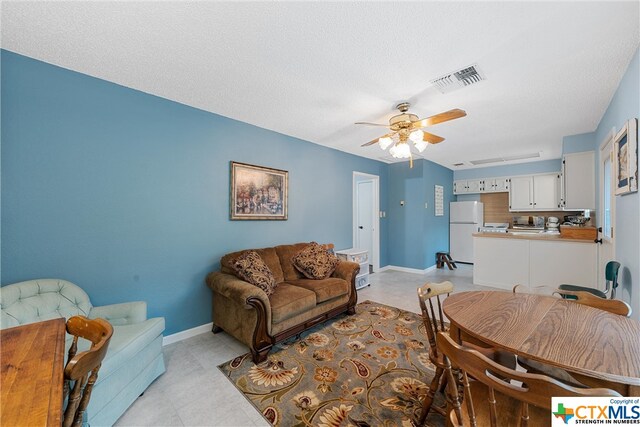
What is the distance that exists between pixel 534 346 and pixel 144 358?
2.41 meters

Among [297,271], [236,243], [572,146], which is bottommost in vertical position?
[297,271]

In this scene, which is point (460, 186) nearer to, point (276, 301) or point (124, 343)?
point (276, 301)

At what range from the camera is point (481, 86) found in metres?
2.40

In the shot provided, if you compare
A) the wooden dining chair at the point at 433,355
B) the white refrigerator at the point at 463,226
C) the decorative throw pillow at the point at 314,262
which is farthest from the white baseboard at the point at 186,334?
the white refrigerator at the point at 463,226

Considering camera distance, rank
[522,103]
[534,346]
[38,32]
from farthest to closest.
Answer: [522,103] → [38,32] → [534,346]

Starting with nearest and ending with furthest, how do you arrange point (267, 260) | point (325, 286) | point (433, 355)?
point (433, 355) < point (325, 286) < point (267, 260)

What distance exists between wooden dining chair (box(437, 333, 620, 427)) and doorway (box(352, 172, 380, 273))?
13.6 feet

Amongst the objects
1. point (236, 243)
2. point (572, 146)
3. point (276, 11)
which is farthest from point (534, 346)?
point (572, 146)

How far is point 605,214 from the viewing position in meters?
3.23

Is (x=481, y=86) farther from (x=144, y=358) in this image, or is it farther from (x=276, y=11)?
(x=144, y=358)

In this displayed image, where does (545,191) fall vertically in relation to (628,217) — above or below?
above

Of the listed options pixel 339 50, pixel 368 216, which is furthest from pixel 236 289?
pixel 368 216

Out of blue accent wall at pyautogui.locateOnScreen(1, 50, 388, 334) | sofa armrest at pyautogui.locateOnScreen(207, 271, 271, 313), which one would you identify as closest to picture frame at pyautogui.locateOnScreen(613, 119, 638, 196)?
sofa armrest at pyautogui.locateOnScreen(207, 271, 271, 313)

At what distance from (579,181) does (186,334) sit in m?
5.76
